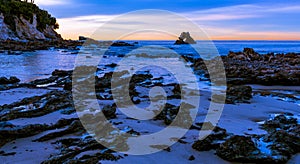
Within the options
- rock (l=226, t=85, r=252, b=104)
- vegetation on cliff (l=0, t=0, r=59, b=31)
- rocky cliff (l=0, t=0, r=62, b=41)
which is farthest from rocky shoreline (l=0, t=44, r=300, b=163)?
vegetation on cliff (l=0, t=0, r=59, b=31)

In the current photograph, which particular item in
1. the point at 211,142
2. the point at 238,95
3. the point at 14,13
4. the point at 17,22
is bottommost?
the point at 211,142

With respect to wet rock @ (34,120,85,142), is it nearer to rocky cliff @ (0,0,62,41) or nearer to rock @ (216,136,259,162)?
rock @ (216,136,259,162)

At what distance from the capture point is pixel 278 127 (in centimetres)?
637

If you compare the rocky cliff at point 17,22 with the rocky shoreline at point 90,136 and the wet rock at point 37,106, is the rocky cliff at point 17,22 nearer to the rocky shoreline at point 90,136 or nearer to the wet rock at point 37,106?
the wet rock at point 37,106

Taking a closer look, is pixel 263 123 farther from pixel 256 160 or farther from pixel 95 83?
pixel 95 83

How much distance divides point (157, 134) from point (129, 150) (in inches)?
41.6

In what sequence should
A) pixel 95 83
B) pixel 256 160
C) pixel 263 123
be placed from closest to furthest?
pixel 256 160
pixel 263 123
pixel 95 83

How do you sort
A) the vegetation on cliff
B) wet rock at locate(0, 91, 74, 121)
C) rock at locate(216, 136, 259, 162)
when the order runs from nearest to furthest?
→ rock at locate(216, 136, 259, 162), wet rock at locate(0, 91, 74, 121), the vegetation on cliff

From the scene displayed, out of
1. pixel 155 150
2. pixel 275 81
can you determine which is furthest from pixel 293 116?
pixel 275 81

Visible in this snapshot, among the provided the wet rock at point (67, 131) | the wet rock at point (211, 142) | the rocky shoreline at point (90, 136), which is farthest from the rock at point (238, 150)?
the wet rock at point (67, 131)

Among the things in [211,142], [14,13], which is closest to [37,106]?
[211,142]

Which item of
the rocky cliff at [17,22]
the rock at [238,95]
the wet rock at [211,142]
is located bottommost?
the wet rock at [211,142]

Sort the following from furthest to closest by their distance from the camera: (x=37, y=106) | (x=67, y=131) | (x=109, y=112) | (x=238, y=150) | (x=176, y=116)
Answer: (x=37, y=106) < (x=176, y=116) < (x=109, y=112) < (x=67, y=131) < (x=238, y=150)

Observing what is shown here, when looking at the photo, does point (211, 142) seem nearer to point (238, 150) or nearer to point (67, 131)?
point (238, 150)
